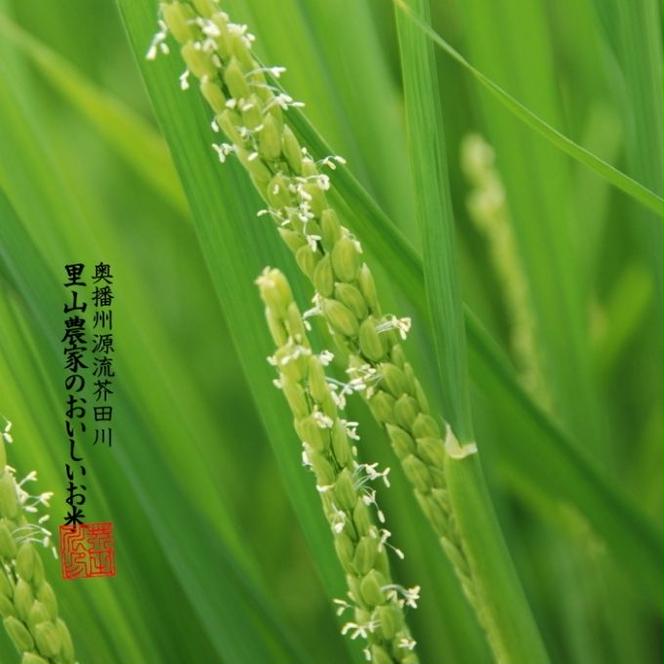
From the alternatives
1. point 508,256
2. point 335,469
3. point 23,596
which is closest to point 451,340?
point 335,469

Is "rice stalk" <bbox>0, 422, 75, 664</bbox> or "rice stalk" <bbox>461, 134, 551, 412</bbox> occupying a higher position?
"rice stalk" <bbox>461, 134, 551, 412</bbox>

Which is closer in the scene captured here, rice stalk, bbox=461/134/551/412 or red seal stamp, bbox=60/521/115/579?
red seal stamp, bbox=60/521/115/579

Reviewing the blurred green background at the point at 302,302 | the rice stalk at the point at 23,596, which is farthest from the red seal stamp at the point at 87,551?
the rice stalk at the point at 23,596

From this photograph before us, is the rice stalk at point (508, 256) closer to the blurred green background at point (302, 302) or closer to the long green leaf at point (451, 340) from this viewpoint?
the blurred green background at point (302, 302)

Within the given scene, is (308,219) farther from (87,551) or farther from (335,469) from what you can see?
(87,551)

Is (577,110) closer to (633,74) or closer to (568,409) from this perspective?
(568,409)

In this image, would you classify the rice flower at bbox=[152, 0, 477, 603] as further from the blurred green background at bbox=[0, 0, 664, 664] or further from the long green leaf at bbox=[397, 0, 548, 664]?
the blurred green background at bbox=[0, 0, 664, 664]

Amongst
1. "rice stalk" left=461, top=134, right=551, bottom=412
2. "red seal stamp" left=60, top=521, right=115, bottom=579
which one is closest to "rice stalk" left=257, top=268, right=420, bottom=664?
"red seal stamp" left=60, top=521, right=115, bottom=579
